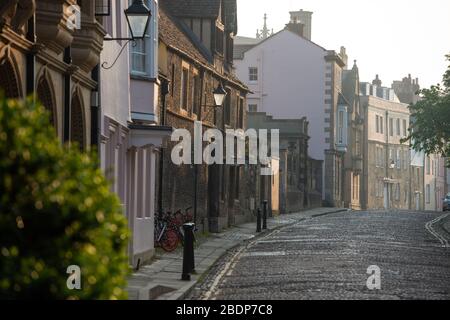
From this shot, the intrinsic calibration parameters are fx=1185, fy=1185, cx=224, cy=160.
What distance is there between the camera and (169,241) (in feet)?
101

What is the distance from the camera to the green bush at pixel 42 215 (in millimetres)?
8375

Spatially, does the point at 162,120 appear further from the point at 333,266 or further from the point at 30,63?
the point at 30,63

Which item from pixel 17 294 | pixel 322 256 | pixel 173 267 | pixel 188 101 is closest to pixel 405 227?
pixel 188 101

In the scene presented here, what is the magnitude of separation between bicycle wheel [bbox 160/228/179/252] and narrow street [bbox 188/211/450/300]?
1.50 m

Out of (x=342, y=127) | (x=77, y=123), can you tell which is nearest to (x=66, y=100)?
(x=77, y=123)

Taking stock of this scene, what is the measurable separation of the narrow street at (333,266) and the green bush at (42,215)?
9.57 meters

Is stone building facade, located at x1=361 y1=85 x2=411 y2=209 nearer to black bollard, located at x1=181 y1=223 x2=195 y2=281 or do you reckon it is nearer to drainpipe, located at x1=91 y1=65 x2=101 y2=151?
black bollard, located at x1=181 y1=223 x2=195 y2=281

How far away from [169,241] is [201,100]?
12964 millimetres

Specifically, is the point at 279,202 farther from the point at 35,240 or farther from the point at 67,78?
the point at 35,240

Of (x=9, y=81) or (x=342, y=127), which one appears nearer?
(x=9, y=81)

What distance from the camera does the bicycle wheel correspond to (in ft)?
101

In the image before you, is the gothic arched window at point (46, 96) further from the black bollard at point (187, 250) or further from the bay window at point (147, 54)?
the bay window at point (147, 54)

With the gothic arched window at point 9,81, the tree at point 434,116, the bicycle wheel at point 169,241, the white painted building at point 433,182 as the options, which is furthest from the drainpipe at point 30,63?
the white painted building at point 433,182

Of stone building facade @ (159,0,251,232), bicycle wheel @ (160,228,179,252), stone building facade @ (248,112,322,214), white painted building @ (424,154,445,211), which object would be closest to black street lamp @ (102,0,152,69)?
bicycle wheel @ (160,228,179,252)
